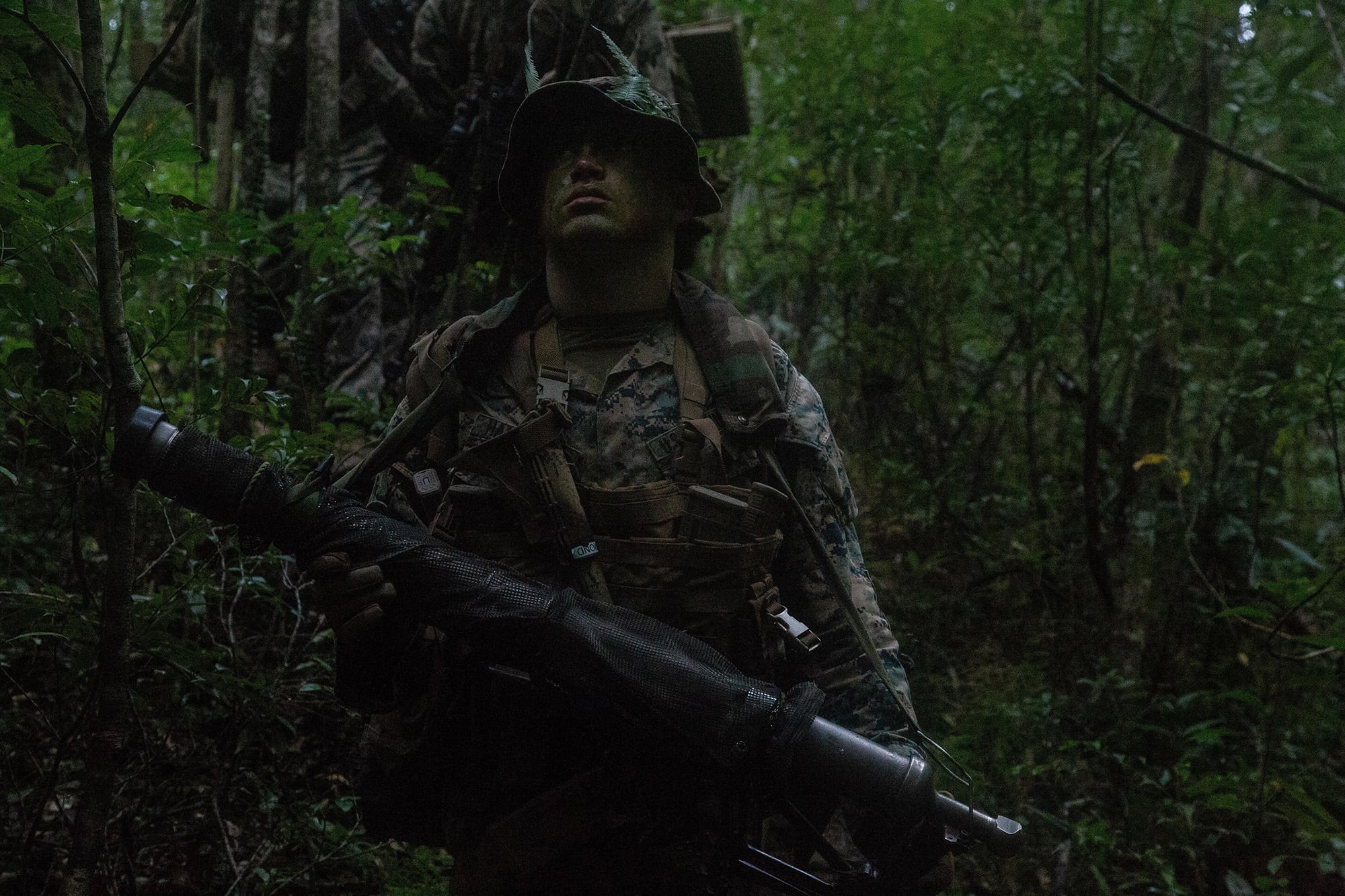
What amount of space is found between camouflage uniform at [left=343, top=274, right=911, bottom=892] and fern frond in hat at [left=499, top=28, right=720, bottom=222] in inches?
10.8

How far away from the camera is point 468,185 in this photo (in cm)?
392

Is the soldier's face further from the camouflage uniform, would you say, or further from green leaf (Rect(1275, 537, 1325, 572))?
green leaf (Rect(1275, 537, 1325, 572))

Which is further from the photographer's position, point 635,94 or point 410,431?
point 635,94

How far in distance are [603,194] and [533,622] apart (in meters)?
1.06

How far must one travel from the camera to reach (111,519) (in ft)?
6.25

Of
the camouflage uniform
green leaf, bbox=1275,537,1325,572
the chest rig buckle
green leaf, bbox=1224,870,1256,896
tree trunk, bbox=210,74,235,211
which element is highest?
tree trunk, bbox=210,74,235,211

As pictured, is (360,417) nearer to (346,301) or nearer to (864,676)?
(346,301)

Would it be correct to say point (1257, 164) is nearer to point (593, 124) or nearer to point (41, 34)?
point (593, 124)

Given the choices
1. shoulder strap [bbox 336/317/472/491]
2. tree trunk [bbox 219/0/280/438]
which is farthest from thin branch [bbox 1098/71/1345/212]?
tree trunk [bbox 219/0/280/438]

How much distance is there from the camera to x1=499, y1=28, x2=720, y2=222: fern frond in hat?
2266mm

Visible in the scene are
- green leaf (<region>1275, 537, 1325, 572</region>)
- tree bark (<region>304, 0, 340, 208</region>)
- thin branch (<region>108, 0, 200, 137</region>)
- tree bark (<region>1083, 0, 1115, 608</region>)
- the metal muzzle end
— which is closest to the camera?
thin branch (<region>108, 0, 200, 137</region>)

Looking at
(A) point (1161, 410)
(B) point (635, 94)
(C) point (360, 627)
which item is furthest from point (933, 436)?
(C) point (360, 627)

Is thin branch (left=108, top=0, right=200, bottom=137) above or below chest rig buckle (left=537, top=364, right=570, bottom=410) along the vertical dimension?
above

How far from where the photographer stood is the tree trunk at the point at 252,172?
383cm
